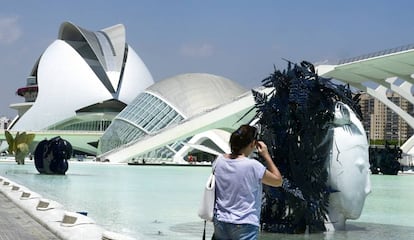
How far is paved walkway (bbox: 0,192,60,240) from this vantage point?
28.6ft

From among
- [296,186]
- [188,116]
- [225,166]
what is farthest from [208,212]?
[188,116]

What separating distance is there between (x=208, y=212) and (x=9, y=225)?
6.06 m

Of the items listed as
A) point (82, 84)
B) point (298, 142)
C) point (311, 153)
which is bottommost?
point (311, 153)

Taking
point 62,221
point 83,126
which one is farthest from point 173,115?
point 62,221

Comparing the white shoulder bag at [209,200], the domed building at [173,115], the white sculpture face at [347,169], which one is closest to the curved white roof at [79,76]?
the domed building at [173,115]

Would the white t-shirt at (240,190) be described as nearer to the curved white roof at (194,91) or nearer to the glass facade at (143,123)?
the glass facade at (143,123)

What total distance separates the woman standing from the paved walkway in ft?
15.0

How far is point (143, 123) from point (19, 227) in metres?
44.7

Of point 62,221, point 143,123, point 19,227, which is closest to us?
point 62,221

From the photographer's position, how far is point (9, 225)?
988cm

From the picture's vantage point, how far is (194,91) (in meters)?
58.3

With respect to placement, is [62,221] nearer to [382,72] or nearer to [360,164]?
[360,164]

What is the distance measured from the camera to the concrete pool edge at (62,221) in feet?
27.1

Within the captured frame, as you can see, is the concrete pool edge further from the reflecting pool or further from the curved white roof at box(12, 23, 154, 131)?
the curved white roof at box(12, 23, 154, 131)
